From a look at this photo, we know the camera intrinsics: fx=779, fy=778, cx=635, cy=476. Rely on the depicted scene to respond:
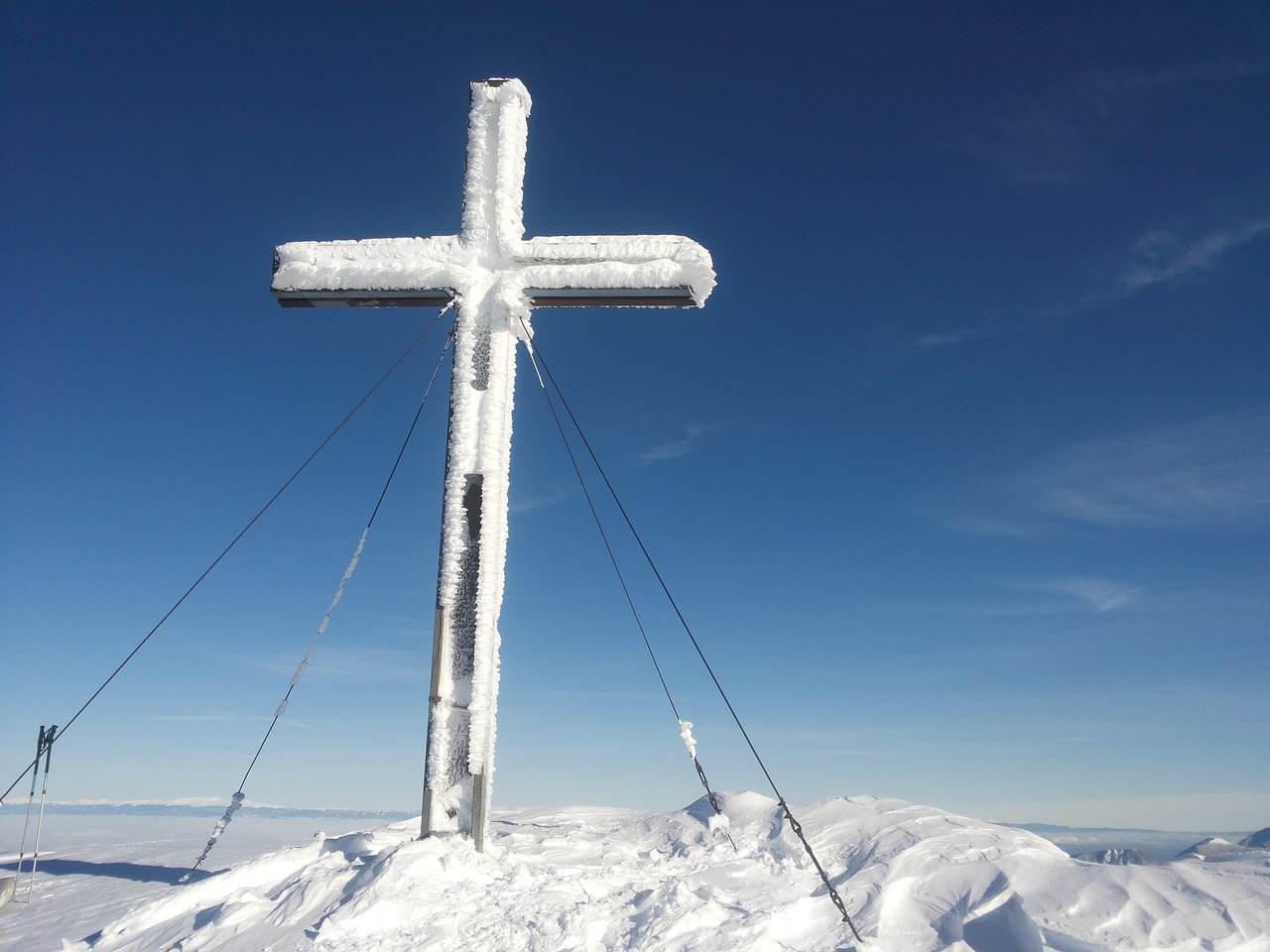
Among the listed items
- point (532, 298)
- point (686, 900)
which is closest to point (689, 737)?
point (686, 900)

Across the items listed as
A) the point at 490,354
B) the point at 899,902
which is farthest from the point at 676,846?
the point at 490,354

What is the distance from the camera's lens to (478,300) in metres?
6.11

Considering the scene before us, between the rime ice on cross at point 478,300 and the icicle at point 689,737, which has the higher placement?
the rime ice on cross at point 478,300

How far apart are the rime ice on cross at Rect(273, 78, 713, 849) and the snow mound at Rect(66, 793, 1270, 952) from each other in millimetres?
681

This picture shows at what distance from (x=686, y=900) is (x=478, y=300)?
441 centimetres

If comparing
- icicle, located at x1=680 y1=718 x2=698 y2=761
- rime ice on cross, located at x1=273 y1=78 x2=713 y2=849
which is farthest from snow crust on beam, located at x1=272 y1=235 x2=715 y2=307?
icicle, located at x1=680 y1=718 x2=698 y2=761

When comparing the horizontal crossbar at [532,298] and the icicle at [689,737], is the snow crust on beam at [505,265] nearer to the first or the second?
the horizontal crossbar at [532,298]

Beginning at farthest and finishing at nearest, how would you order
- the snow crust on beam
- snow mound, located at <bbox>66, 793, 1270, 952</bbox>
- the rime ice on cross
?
the snow crust on beam, the rime ice on cross, snow mound, located at <bbox>66, 793, 1270, 952</bbox>

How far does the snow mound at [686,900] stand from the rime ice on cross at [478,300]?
2.23ft

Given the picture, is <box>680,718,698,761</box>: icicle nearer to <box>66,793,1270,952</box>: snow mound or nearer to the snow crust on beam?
<box>66,793,1270,952</box>: snow mound

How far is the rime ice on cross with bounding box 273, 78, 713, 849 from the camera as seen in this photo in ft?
17.6

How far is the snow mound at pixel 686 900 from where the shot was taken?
403 centimetres

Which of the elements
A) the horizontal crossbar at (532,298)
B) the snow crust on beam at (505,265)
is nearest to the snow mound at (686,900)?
the horizontal crossbar at (532,298)

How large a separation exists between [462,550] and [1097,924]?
15.6ft
